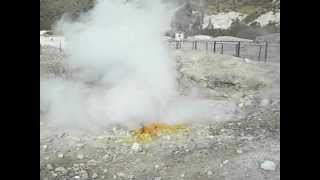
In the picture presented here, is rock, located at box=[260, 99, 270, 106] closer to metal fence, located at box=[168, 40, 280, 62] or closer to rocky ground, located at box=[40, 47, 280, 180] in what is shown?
rocky ground, located at box=[40, 47, 280, 180]

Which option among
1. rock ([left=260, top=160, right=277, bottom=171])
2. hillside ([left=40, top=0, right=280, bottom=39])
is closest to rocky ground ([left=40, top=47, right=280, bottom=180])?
rock ([left=260, top=160, right=277, bottom=171])

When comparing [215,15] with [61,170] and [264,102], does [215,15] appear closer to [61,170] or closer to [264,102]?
[264,102]

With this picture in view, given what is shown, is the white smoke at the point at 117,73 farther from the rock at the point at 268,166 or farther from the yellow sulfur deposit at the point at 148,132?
the rock at the point at 268,166

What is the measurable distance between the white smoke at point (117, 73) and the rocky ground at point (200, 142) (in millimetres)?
56

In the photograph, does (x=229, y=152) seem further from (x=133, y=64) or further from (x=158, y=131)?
(x=133, y=64)

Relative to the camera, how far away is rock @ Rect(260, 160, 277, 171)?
2.04 m

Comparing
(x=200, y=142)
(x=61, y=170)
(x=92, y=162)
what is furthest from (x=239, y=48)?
(x=61, y=170)

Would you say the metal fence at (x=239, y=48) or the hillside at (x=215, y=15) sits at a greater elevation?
the hillside at (x=215, y=15)

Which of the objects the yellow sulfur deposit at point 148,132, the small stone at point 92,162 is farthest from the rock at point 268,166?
the small stone at point 92,162

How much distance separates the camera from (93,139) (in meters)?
2.06

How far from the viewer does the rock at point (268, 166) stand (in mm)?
2037

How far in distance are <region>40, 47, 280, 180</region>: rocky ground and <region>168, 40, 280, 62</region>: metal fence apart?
3 centimetres
